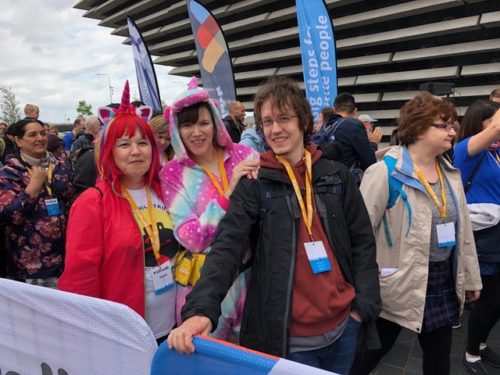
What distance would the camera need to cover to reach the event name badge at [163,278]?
1.80 meters

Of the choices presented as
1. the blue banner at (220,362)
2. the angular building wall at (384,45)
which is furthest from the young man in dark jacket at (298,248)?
the angular building wall at (384,45)

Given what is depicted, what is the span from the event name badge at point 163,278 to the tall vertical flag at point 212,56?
24.6 feet

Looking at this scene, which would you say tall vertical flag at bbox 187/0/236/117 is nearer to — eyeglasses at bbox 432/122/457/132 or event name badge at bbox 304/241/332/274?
eyeglasses at bbox 432/122/457/132

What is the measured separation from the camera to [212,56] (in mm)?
9188

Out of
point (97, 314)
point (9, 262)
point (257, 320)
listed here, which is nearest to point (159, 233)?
point (97, 314)

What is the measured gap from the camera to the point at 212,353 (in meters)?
1.16

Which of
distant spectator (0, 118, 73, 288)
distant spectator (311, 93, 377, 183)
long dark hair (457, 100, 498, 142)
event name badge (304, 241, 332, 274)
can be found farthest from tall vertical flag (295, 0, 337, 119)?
event name badge (304, 241, 332, 274)

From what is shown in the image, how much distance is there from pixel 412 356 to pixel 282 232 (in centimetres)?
219

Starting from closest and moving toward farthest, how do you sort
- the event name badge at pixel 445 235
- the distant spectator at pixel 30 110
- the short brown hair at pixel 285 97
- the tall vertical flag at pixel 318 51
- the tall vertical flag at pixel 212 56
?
the short brown hair at pixel 285 97 < the event name badge at pixel 445 235 < the distant spectator at pixel 30 110 < the tall vertical flag at pixel 318 51 < the tall vertical flag at pixel 212 56

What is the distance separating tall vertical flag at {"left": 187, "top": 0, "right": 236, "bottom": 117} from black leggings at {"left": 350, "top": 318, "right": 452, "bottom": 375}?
24.4 ft

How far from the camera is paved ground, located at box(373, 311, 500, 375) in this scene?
2811mm

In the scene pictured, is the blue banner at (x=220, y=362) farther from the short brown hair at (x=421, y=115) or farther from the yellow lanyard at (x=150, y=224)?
the short brown hair at (x=421, y=115)

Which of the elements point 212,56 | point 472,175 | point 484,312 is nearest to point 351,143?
point 472,175

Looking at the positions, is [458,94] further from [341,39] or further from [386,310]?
[386,310]
